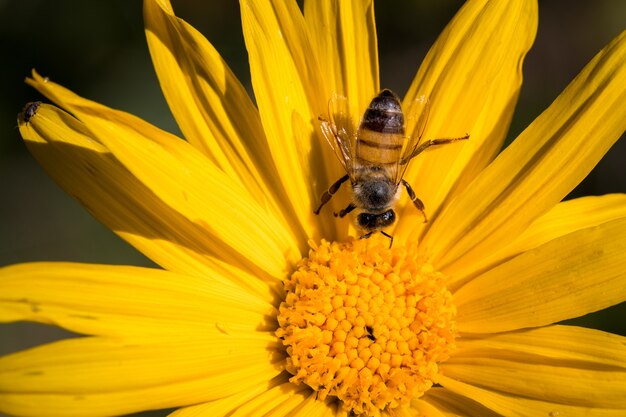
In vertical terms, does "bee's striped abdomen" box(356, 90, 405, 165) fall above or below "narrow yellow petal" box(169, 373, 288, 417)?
above

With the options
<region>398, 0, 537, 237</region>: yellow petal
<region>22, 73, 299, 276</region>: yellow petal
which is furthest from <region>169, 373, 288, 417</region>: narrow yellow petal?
<region>398, 0, 537, 237</region>: yellow petal

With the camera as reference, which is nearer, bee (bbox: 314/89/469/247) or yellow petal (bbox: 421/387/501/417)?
yellow petal (bbox: 421/387/501/417)

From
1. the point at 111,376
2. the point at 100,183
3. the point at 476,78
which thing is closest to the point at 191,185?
the point at 100,183

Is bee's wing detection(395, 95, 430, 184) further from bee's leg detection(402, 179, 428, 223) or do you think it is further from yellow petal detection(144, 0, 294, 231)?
yellow petal detection(144, 0, 294, 231)

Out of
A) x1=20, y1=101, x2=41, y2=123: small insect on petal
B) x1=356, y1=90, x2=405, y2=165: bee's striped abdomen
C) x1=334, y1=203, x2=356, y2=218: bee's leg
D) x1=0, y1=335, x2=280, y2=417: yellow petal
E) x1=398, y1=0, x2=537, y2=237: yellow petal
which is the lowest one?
x1=0, y1=335, x2=280, y2=417: yellow petal

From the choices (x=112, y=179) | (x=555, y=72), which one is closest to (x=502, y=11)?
(x=112, y=179)

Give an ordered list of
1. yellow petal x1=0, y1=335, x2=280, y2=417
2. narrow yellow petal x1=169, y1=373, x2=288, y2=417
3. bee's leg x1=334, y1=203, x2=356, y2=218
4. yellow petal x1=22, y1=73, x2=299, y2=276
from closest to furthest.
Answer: yellow petal x1=0, y1=335, x2=280, y2=417
yellow petal x1=22, y1=73, x2=299, y2=276
narrow yellow petal x1=169, y1=373, x2=288, y2=417
bee's leg x1=334, y1=203, x2=356, y2=218

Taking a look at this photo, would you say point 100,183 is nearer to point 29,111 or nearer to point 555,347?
point 29,111
